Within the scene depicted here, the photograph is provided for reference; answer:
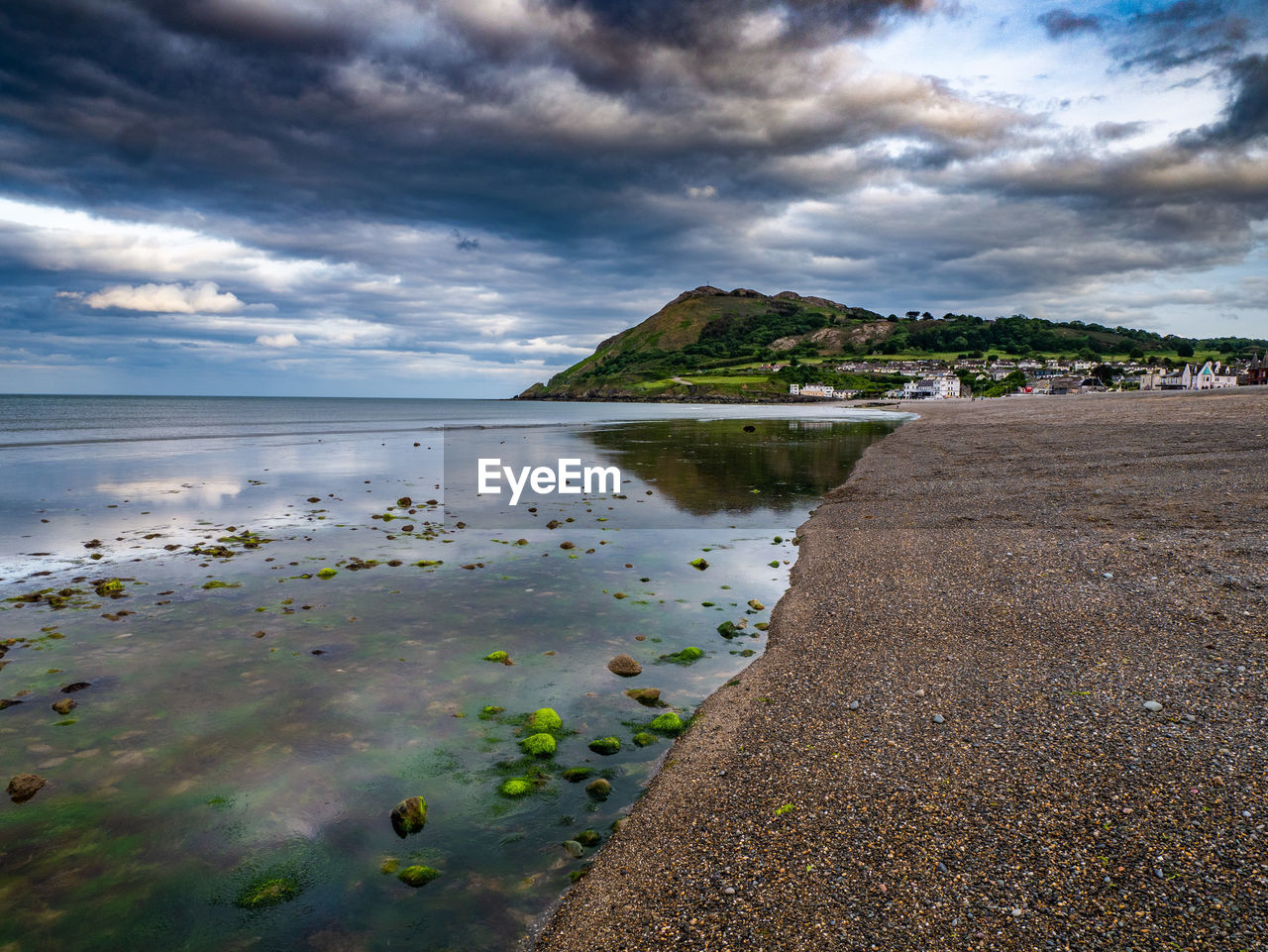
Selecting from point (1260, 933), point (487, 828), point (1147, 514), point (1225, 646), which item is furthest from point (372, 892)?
point (1147, 514)

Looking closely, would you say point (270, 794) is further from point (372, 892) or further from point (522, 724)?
point (522, 724)

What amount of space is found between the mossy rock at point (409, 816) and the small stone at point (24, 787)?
4613mm

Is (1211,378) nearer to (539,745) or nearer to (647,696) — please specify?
(647,696)

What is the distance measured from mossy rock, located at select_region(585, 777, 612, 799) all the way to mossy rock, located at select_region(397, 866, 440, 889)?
201 cm

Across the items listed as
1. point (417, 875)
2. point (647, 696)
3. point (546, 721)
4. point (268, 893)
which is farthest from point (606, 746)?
point (268, 893)

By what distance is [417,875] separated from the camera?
21.0 ft

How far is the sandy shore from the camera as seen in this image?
512 centimetres

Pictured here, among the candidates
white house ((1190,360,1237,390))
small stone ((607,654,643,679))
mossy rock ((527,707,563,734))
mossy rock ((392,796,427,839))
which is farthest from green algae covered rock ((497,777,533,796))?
white house ((1190,360,1237,390))

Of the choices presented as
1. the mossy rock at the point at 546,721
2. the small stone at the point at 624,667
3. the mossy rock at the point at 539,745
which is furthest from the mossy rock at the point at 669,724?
the small stone at the point at 624,667

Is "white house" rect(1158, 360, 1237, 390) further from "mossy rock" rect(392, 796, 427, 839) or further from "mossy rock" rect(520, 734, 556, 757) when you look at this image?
"mossy rock" rect(392, 796, 427, 839)

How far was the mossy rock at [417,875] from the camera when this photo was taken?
6363 millimetres

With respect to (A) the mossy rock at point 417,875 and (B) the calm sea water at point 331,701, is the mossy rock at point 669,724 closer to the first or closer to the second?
(B) the calm sea water at point 331,701

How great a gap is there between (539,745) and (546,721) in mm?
595

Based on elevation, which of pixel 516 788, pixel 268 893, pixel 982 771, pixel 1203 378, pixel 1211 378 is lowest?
pixel 268 893
